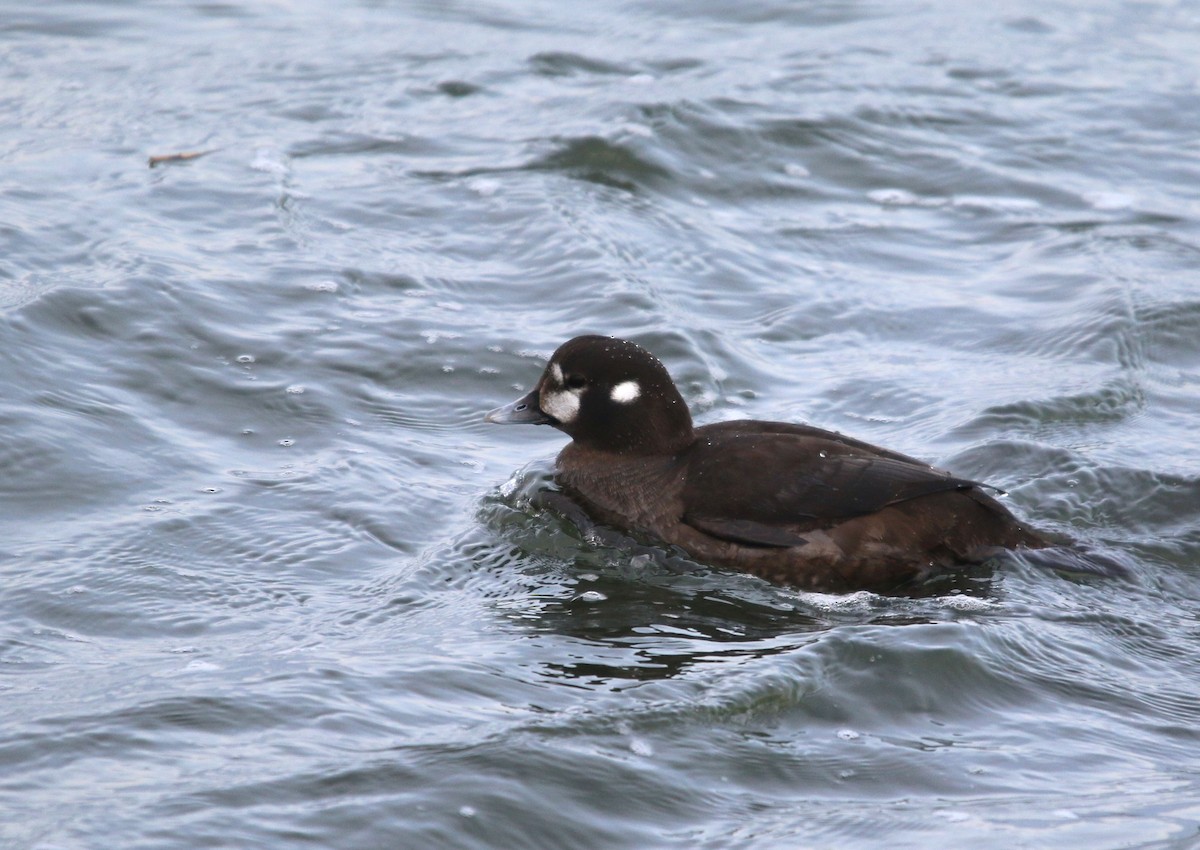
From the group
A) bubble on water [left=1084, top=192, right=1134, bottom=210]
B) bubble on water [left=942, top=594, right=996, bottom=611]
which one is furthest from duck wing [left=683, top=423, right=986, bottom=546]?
bubble on water [left=1084, top=192, right=1134, bottom=210]

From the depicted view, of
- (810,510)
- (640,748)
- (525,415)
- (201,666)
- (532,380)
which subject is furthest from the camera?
(532,380)

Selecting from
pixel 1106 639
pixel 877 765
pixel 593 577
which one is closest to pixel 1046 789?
pixel 877 765

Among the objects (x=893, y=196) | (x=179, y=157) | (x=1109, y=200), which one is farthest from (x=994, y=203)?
(x=179, y=157)

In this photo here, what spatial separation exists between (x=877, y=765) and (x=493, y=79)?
876cm

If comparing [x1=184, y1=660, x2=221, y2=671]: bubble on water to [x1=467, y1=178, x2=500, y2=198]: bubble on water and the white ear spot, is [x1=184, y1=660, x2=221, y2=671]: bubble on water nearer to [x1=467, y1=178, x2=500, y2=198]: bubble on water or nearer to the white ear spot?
the white ear spot

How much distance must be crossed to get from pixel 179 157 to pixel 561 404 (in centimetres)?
457

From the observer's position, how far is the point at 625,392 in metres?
6.84

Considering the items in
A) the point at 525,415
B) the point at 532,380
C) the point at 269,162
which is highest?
the point at 269,162

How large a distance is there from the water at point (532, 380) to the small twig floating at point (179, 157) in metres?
0.11

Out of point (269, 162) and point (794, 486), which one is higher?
point (269, 162)

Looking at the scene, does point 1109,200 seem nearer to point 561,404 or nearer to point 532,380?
point 532,380

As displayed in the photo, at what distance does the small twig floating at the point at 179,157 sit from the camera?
33.6 ft

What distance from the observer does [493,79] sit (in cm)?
1255

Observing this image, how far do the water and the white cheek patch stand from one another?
1.07 ft
